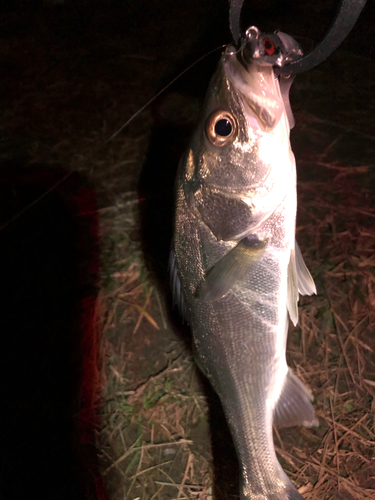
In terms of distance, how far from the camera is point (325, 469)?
200 cm

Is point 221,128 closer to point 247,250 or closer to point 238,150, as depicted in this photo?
point 238,150

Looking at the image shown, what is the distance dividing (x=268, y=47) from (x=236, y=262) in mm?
810

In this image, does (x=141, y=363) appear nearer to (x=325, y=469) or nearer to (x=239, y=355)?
(x=239, y=355)

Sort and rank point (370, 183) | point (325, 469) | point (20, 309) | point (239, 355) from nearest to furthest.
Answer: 1. point (239, 355)
2. point (325, 469)
3. point (370, 183)
4. point (20, 309)

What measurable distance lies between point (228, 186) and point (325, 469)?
1900 mm

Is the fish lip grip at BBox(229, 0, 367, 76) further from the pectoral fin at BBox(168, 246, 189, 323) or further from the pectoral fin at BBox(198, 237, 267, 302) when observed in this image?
the pectoral fin at BBox(168, 246, 189, 323)

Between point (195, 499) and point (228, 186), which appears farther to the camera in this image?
point (195, 499)

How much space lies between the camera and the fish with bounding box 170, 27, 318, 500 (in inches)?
Answer: 47.8

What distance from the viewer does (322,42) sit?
3.75 feet

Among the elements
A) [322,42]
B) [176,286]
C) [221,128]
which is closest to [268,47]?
[322,42]

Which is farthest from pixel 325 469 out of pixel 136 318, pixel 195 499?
pixel 136 318

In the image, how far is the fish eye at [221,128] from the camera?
4.14ft

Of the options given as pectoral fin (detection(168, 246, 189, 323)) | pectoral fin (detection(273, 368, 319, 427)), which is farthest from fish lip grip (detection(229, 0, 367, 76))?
pectoral fin (detection(273, 368, 319, 427))

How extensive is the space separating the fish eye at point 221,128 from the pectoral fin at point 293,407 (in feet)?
3.87
